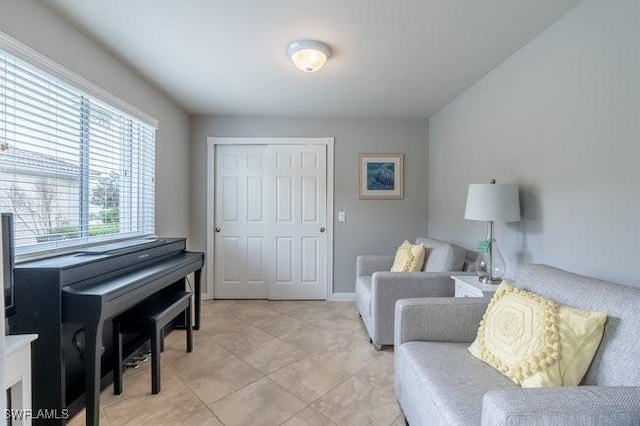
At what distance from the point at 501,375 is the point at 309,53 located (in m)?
2.09

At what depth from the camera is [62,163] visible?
180 cm

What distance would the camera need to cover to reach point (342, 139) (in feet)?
12.0

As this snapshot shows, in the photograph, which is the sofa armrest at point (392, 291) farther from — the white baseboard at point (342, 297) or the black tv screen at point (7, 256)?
the black tv screen at point (7, 256)

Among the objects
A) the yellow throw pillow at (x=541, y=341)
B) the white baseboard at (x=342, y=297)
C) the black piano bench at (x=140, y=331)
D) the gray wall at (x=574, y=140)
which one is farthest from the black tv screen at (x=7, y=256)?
the white baseboard at (x=342, y=297)

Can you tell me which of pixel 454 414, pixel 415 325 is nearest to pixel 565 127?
pixel 415 325

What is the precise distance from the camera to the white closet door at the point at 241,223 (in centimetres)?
367

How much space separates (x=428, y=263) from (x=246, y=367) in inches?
70.1

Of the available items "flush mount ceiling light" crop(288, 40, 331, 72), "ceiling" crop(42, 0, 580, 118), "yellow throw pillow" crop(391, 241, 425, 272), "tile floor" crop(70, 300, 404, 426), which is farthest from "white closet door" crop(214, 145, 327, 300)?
"flush mount ceiling light" crop(288, 40, 331, 72)

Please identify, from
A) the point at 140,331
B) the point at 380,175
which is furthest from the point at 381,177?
the point at 140,331

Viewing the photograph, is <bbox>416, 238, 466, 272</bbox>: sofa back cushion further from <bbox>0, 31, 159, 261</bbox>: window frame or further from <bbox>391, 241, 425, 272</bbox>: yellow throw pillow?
<bbox>0, 31, 159, 261</bbox>: window frame

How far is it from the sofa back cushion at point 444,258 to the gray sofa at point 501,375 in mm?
919

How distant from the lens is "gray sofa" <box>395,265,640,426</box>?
832 millimetres

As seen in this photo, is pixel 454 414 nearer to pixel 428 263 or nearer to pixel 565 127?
pixel 565 127

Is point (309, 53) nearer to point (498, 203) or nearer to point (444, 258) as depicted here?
point (498, 203)
